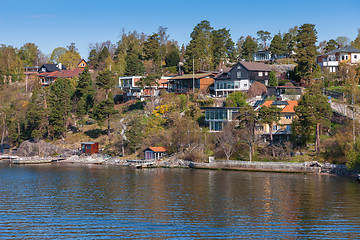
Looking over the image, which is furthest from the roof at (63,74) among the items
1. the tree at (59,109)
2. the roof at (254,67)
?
the roof at (254,67)

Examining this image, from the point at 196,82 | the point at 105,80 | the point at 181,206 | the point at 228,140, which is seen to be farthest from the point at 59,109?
the point at 181,206

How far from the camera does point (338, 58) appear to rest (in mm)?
92312

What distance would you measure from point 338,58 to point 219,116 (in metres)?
36.0

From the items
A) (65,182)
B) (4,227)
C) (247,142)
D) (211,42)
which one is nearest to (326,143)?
(247,142)

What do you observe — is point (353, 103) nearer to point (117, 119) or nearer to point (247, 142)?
point (247, 142)

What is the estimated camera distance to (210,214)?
3653 centimetres

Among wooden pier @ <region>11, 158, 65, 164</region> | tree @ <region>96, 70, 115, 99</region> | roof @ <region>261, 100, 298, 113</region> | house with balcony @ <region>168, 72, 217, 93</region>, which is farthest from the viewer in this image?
house with balcony @ <region>168, 72, 217, 93</region>

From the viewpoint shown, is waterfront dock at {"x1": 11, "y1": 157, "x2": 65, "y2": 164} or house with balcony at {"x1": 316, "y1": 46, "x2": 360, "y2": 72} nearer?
waterfront dock at {"x1": 11, "y1": 157, "x2": 65, "y2": 164}

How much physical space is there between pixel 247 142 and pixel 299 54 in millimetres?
30915

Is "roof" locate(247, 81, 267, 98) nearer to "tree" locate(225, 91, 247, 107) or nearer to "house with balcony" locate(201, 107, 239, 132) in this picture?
"tree" locate(225, 91, 247, 107)

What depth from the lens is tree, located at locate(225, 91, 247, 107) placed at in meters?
78.1

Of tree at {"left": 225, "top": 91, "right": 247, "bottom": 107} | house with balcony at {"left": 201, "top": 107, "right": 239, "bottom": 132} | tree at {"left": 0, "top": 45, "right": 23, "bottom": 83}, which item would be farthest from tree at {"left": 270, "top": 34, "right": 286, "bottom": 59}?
tree at {"left": 0, "top": 45, "right": 23, "bottom": 83}

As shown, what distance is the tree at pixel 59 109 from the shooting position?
283 feet

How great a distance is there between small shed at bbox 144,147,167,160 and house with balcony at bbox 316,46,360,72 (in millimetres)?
42969
